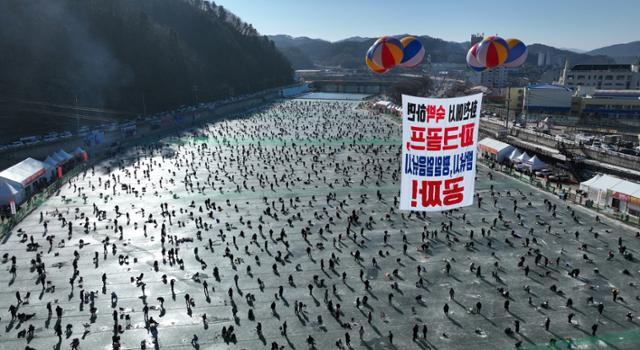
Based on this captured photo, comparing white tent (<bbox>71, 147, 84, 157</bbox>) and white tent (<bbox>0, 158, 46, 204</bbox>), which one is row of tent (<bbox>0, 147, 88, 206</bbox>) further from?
white tent (<bbox>71, 147, 84, 157</bbox>)

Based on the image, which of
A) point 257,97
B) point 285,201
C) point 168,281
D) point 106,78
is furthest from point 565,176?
point 257,97

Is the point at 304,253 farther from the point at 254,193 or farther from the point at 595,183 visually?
the point at 595,183

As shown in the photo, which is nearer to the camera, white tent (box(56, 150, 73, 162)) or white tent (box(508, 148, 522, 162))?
white tent (box(508, 148, 522, 162))

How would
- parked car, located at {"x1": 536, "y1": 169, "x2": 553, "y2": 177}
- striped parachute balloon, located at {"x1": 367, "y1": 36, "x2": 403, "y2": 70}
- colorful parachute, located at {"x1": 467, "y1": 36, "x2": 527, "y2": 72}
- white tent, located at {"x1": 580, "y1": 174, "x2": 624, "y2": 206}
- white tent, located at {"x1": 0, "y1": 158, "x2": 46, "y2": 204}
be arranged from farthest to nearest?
parked car, located at {"x1": 536, "y1": 169, "x2": 553, "y2": 177} < colorful parachute, located at {"x1": 467, "y1": 36, "x2": 527, "y2": 72} < striped parachute balloon, located at {"x1": 367, "y1": 36, "x2": 403, "y2": 70} < white tent, located at {"x1": 0, "y1": 158, "x2": 46, "y2": 204} < white tent, located at {"x1": 580, "y1": 174, "x2": 624, "y2": 206}

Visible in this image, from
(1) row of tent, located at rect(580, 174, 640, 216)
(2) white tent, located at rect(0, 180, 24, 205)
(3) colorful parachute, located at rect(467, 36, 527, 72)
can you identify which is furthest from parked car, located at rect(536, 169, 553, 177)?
(2) white tent, located at rect(0, 180, 24, 205)

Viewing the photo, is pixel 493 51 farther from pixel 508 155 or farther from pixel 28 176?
pixel 28 176

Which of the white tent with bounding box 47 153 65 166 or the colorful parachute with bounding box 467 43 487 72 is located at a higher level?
Answer: the colorful parachute with bounding box 467 43 487 72

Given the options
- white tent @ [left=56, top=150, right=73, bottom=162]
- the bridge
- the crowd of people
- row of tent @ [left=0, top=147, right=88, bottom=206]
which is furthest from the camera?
the bridge
